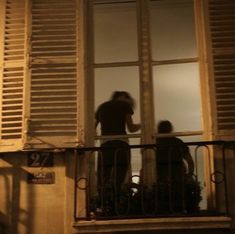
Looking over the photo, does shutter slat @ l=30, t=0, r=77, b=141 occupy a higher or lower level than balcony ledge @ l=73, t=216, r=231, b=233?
higher

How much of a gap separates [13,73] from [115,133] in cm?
125

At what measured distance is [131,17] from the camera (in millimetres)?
6820

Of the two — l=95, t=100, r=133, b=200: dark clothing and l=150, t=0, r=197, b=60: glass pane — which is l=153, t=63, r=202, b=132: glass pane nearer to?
l=150, t=0, r=197, b=60: glass pane

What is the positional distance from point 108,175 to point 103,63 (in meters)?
1.28

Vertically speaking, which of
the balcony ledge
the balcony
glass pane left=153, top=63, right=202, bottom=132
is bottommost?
the balcony ledge

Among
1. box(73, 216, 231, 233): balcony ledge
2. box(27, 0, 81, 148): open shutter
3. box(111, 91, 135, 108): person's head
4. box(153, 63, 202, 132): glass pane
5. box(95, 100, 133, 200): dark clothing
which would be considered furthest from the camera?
box(111, 91, 135, 108): person's head

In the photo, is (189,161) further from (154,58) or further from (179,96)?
(154,58)

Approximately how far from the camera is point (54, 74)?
21.1 feet

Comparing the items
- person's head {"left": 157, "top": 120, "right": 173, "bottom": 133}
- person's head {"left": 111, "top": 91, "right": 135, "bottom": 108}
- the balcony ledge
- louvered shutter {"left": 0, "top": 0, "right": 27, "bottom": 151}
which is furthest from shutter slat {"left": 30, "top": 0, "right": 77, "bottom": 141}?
the balcony ledge

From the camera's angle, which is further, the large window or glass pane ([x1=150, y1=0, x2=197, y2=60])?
glass pane ([x1=150, y1=0, x2=197, y2=60])

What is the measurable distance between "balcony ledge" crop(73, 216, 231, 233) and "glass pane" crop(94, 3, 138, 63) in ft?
6.23

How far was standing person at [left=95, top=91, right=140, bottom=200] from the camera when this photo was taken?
6.06 m

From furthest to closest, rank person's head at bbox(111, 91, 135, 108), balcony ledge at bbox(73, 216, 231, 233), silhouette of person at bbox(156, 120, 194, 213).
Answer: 1. person's head at bbox(111, 91, 135, 108)
2. silhouette of person at bbox(156, 120, 194, 213)
3. balcony ledge at bbox(73, 216, 231, 233)

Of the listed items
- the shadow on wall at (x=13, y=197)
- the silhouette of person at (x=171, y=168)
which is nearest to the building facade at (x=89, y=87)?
the shadow on wall at (x=13, y=197)
